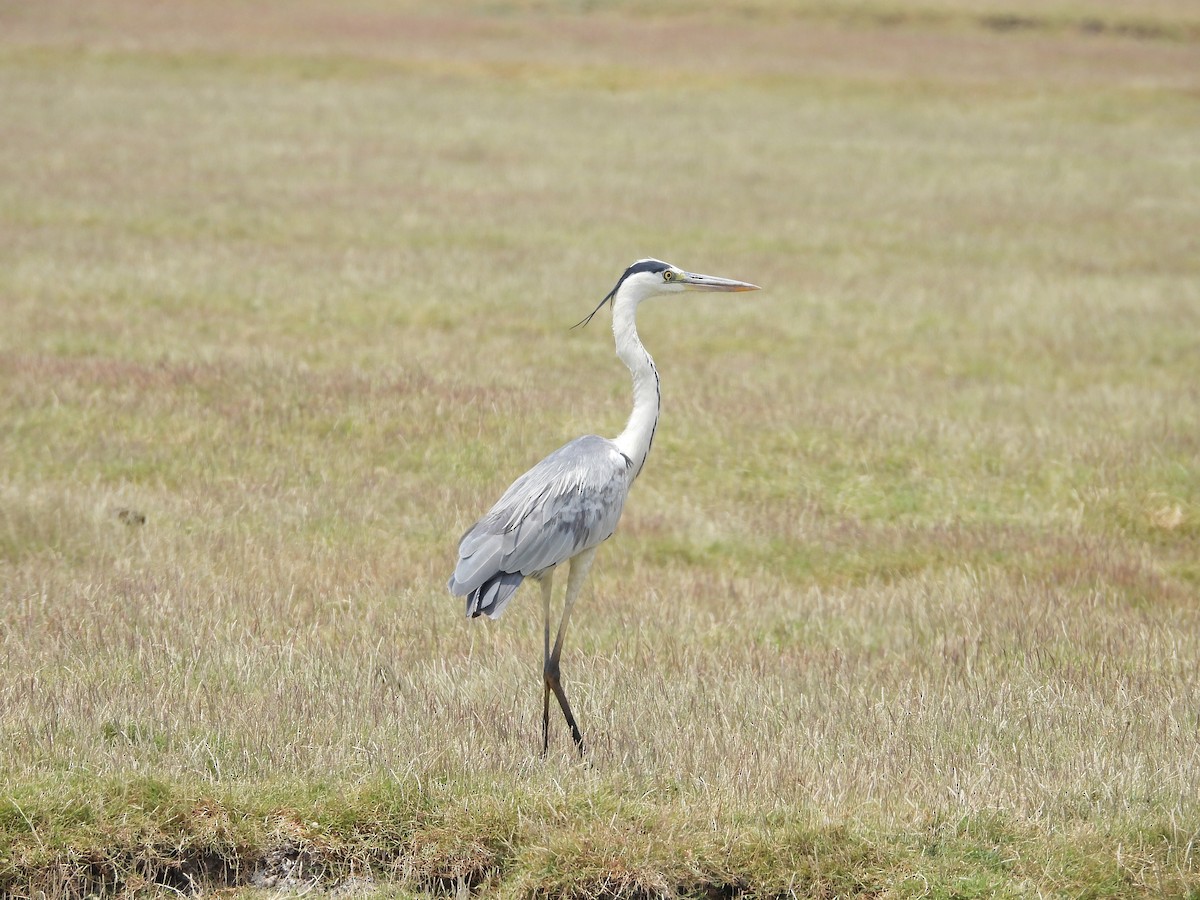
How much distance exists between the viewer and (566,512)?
18.9 feet

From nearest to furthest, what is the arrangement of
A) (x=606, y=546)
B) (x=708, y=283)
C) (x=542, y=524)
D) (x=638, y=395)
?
(x=542, y=524)
(x=638, y=395)
(x=708, y=283)
(x=606, y=546)

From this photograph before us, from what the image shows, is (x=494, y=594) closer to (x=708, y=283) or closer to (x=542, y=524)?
(x=542, y=524)

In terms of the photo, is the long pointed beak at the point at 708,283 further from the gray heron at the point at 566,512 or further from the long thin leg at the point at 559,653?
the long thin leg at the point at 559,653

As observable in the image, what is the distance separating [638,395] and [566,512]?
67 centimetres

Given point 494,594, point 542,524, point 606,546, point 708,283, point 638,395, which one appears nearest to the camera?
point 494,594

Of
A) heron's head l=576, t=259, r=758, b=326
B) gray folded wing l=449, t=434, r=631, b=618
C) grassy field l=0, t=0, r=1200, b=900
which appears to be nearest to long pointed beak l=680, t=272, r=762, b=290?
heron's head l=576, t=259, r=758, b=326

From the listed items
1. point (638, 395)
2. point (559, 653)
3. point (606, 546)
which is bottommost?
point (606, 546)

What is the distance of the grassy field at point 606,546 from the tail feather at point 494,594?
46cm

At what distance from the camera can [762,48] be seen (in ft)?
171

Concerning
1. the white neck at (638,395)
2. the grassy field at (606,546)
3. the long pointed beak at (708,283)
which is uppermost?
the long pointed beak at (708,283)

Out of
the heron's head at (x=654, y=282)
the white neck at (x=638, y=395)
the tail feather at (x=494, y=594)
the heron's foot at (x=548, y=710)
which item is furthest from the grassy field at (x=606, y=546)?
the heron's head at (x=654, y=282)

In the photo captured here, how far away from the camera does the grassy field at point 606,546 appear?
480 cm

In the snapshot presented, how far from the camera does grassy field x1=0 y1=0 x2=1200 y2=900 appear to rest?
4.80m

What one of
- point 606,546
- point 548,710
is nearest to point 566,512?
point 548,710
